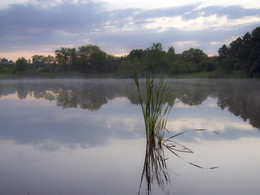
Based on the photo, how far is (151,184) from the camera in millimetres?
2586

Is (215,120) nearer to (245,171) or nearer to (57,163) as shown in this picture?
(245,171)

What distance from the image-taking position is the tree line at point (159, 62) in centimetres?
3219

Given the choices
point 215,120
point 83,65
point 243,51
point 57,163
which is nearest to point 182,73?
point 243,51

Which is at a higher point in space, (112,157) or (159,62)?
(159,62)

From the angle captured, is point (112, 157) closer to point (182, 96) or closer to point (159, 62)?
point (182, 96)

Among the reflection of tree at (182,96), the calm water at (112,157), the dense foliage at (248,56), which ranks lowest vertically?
the calm water at (112,157)

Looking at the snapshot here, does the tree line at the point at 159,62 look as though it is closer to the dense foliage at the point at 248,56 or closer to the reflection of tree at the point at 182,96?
the dense foliage at the point at 248,56

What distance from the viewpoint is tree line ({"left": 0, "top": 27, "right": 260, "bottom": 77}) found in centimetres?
3219

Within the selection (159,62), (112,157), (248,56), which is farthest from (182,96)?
(159,62)

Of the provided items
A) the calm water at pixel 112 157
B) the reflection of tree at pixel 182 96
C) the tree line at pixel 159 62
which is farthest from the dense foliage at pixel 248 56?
the calm water at pixel 112 157

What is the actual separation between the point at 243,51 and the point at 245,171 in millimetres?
→ 34048

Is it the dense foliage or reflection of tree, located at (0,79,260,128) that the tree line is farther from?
reflection of tree, located at (0,79,260,128)

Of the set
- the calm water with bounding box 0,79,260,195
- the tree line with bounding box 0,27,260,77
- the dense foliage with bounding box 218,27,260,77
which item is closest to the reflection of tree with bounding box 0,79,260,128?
the calm water with bounding box 0,79,260,195

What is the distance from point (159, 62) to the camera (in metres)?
52.3
